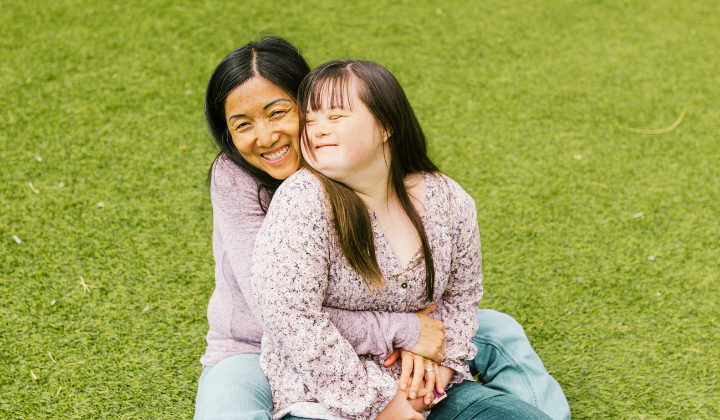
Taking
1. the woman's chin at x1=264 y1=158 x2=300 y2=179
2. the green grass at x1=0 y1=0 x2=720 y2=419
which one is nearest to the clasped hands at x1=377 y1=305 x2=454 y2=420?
the woman's chin at x1=264 y1=158 x2=300 y2=179

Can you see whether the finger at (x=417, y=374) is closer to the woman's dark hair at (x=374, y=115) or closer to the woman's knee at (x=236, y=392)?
the woman's dark hair at (x=374, y=115)

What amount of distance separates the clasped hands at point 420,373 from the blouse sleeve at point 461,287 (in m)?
0.07

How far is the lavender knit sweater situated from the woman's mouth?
0.34ft

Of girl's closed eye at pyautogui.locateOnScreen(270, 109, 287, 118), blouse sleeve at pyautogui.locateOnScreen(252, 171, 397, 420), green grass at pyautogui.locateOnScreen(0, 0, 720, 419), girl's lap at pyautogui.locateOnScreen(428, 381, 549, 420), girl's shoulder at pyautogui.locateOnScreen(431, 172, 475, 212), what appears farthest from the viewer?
green grass at pyautogui.locateOnScreen(0, 0, 720, 419)

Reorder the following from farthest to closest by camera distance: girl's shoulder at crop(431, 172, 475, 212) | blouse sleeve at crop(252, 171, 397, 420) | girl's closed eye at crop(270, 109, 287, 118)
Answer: girl's closed eye at crop(270, 109, 287, 118), girl's shoulder at crop(431, 172, 475, 212), blouse sleeve at crop(252, 171, 397, 420)

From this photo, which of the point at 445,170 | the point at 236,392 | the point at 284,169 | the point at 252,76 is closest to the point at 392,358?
the point at 236,392

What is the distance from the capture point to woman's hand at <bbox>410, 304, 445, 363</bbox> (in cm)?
180

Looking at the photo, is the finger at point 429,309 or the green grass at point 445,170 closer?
the finger at point 429,309

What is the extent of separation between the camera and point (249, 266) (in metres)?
1.92

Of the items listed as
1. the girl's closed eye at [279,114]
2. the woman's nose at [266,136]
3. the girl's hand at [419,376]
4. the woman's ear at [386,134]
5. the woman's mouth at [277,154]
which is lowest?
the girl's hand at [419,376]

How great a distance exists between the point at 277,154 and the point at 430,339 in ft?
2.42

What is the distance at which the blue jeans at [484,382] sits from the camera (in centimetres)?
178

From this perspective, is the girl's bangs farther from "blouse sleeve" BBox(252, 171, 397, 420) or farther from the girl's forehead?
"blouse sleeve" BBox(252, 171, 397, 420)

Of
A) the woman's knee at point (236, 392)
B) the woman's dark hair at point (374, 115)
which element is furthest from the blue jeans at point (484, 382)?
the woman's dark hair at point (374, 115)
